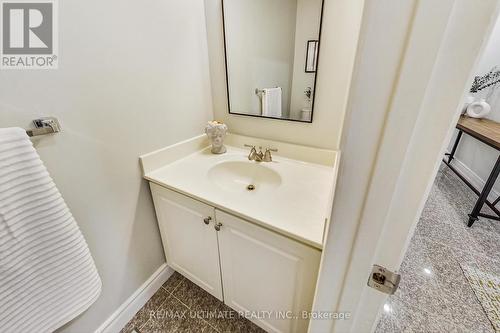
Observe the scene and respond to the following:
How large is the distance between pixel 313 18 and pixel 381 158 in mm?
971

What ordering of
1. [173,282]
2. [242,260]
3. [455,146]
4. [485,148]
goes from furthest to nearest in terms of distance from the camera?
[455,146] → [485,148] → [173,282] → [242,260]

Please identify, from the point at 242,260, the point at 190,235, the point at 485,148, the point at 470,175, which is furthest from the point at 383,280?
the point at 470,175

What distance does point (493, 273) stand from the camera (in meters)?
1.37

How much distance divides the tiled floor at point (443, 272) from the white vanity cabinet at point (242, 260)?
699mm

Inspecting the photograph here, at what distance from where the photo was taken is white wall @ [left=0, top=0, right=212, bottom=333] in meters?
0.72

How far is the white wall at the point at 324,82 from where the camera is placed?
2.99 ft

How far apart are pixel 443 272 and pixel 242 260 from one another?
1480 mm

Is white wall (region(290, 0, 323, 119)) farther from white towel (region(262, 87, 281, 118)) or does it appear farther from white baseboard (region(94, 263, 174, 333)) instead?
white baseboard (region(94, 263, 174, 333))

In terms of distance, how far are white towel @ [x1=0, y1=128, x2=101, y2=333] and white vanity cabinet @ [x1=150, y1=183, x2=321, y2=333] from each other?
0.41m

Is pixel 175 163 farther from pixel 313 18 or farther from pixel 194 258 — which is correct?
pixel 313 18

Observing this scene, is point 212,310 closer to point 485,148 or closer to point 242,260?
point 242,260

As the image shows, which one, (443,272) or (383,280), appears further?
(443,272)

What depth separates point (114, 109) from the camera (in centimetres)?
89

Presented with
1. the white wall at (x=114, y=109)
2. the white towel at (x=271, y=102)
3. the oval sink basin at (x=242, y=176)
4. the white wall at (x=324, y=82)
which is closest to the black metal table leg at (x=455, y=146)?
the white wall at (x=324, y=82)
